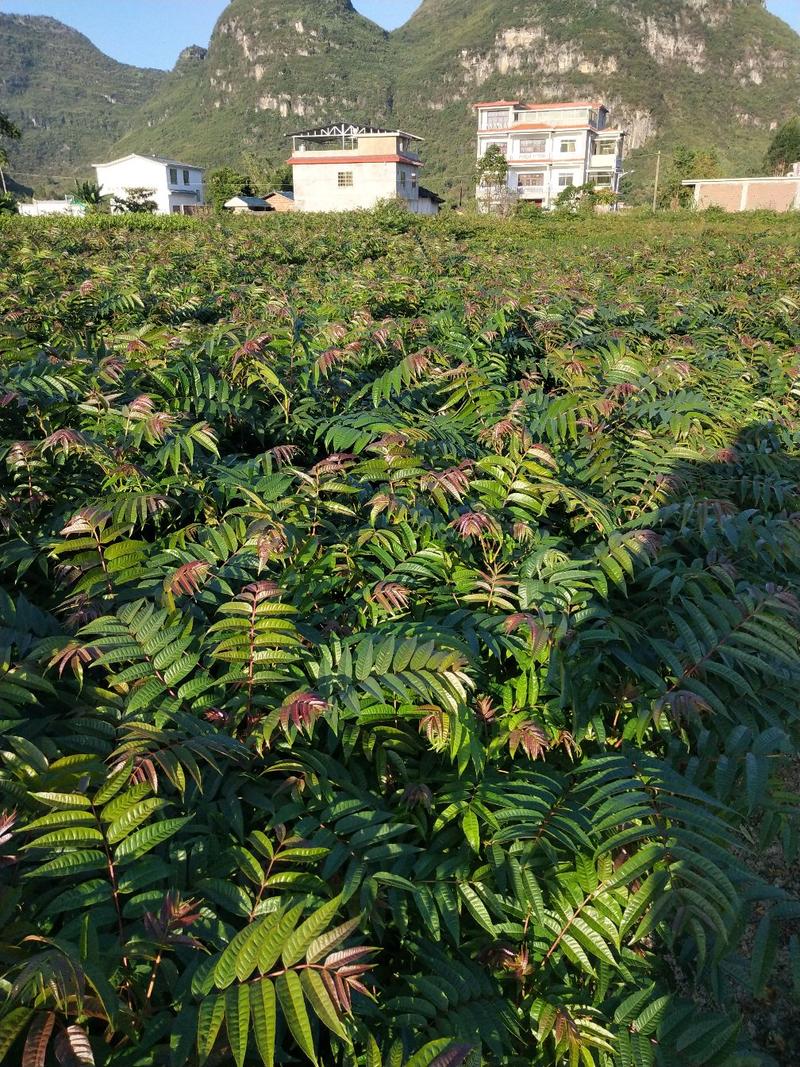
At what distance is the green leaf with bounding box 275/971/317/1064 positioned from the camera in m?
1.05

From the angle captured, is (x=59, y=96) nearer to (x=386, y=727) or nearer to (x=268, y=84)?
(x=268, y=84)

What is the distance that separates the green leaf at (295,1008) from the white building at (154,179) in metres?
68.2

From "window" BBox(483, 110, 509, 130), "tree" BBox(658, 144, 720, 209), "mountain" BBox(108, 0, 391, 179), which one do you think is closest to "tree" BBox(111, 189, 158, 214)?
"tree" BBox(658, 144, 720, 209)

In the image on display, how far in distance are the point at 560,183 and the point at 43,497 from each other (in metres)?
74.6

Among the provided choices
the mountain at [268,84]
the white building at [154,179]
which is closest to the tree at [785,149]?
the white building at [154,179]

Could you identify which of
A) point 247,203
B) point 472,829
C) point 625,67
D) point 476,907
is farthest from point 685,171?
point 625,67

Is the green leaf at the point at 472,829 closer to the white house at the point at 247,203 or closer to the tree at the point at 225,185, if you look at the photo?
the white house at the point at 247,203

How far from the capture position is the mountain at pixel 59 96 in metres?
122

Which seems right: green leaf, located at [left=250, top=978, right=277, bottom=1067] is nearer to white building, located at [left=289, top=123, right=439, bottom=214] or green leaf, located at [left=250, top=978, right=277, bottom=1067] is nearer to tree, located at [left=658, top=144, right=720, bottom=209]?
white building, located at [left=289, top=123, right=439, bottom=214]

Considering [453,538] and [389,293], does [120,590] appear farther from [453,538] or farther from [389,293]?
[389,293]

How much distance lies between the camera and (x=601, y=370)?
4.20m

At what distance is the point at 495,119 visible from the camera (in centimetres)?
7256

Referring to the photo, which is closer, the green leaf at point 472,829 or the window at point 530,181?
the green leaf at point 472,829

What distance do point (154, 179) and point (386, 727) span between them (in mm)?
71711
